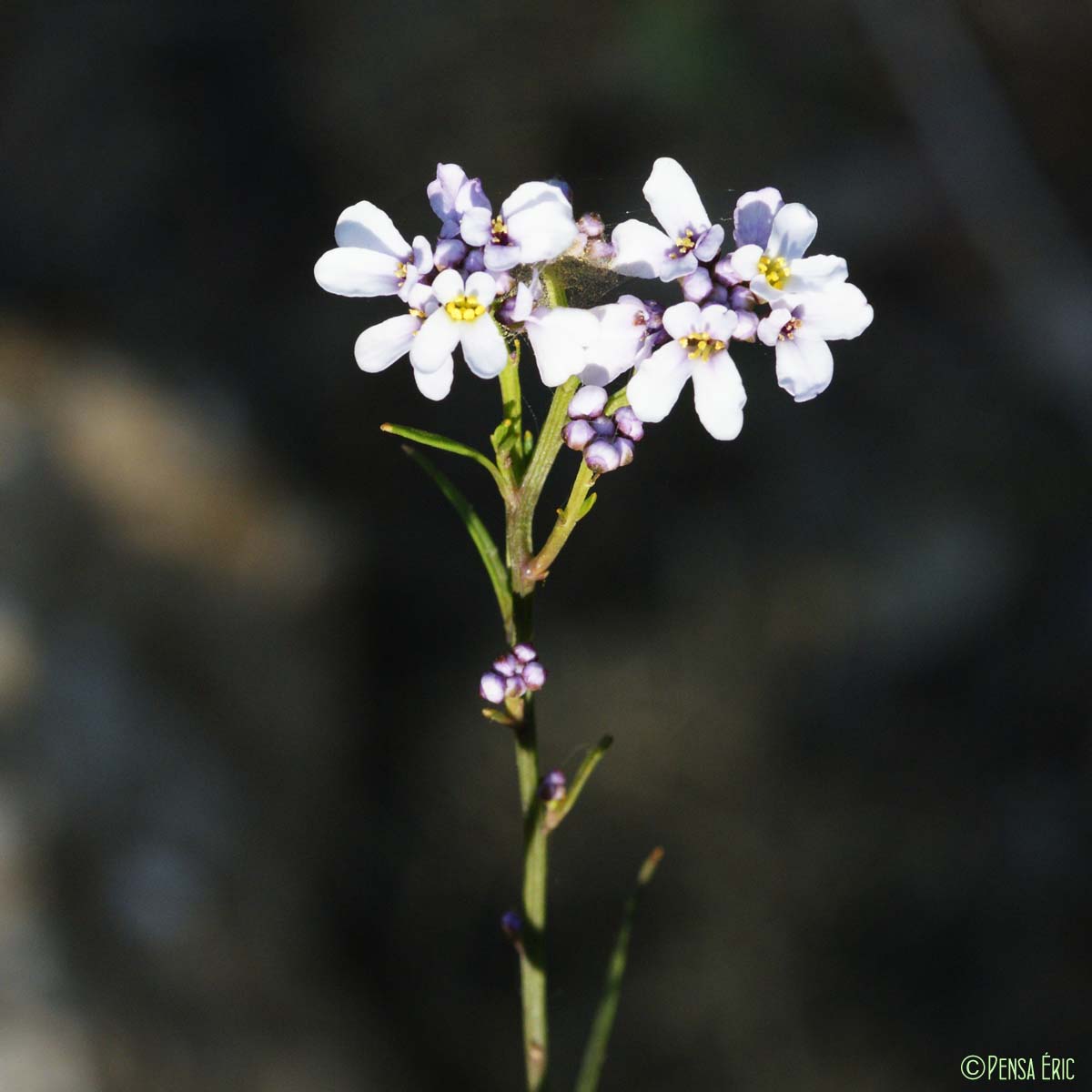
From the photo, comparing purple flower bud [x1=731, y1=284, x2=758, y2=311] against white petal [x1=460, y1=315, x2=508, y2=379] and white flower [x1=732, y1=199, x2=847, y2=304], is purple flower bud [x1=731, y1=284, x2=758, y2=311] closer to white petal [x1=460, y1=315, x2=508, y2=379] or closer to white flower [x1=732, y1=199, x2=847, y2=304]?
white flower [x1=732, y1=199, x2=847, y2=304]

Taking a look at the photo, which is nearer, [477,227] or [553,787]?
[477,227]

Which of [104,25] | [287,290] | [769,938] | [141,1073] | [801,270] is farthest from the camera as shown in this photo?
[104,25]

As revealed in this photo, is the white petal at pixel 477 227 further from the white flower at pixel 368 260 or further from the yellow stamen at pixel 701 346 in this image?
the yellow stamen at pixel 701 346

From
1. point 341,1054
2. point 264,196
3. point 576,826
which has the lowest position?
point 341,1054

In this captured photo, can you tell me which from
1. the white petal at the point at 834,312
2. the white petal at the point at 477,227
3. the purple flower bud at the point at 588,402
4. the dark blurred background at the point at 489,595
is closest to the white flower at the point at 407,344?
the white petal at the point at 477,227

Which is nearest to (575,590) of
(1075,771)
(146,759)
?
(146,759)

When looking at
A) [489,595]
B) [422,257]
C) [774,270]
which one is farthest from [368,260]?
[489,595]

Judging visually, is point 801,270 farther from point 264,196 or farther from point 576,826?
point 264,196

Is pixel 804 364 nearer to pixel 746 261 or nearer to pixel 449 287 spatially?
pixel 746 261
